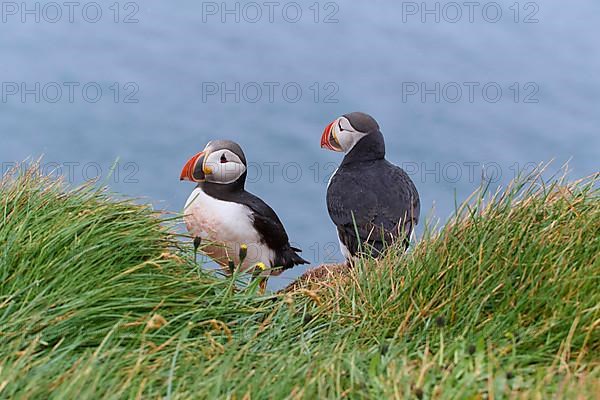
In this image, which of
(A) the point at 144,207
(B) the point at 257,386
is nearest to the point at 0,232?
(A) the point at 144,207

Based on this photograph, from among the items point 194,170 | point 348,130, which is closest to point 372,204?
point 348,130

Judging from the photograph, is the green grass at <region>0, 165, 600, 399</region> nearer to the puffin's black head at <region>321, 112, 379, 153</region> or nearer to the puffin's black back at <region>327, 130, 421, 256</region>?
the puffin's black back at <region>327, 130, 421, 256</region>

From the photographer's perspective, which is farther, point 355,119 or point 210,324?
point 355,119

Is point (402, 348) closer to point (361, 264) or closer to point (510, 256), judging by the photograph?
point (510, 256)

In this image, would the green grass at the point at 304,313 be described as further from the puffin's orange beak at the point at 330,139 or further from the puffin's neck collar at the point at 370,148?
the puffin's orange beak at the point at 330,139

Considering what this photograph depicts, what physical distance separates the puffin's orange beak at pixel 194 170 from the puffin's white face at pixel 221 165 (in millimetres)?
37

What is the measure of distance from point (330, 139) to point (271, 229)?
1.24 m

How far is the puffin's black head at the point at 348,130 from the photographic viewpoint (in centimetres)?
762

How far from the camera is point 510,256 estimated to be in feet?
16.3

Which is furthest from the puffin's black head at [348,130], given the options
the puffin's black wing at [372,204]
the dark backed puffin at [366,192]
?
the puffin's black wing at [372,204]

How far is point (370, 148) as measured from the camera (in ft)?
24.9

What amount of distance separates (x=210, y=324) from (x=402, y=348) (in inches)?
40.6

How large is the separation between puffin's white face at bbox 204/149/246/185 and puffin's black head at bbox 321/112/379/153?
1.15 m

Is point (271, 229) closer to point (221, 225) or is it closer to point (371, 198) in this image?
point (221, 225)
